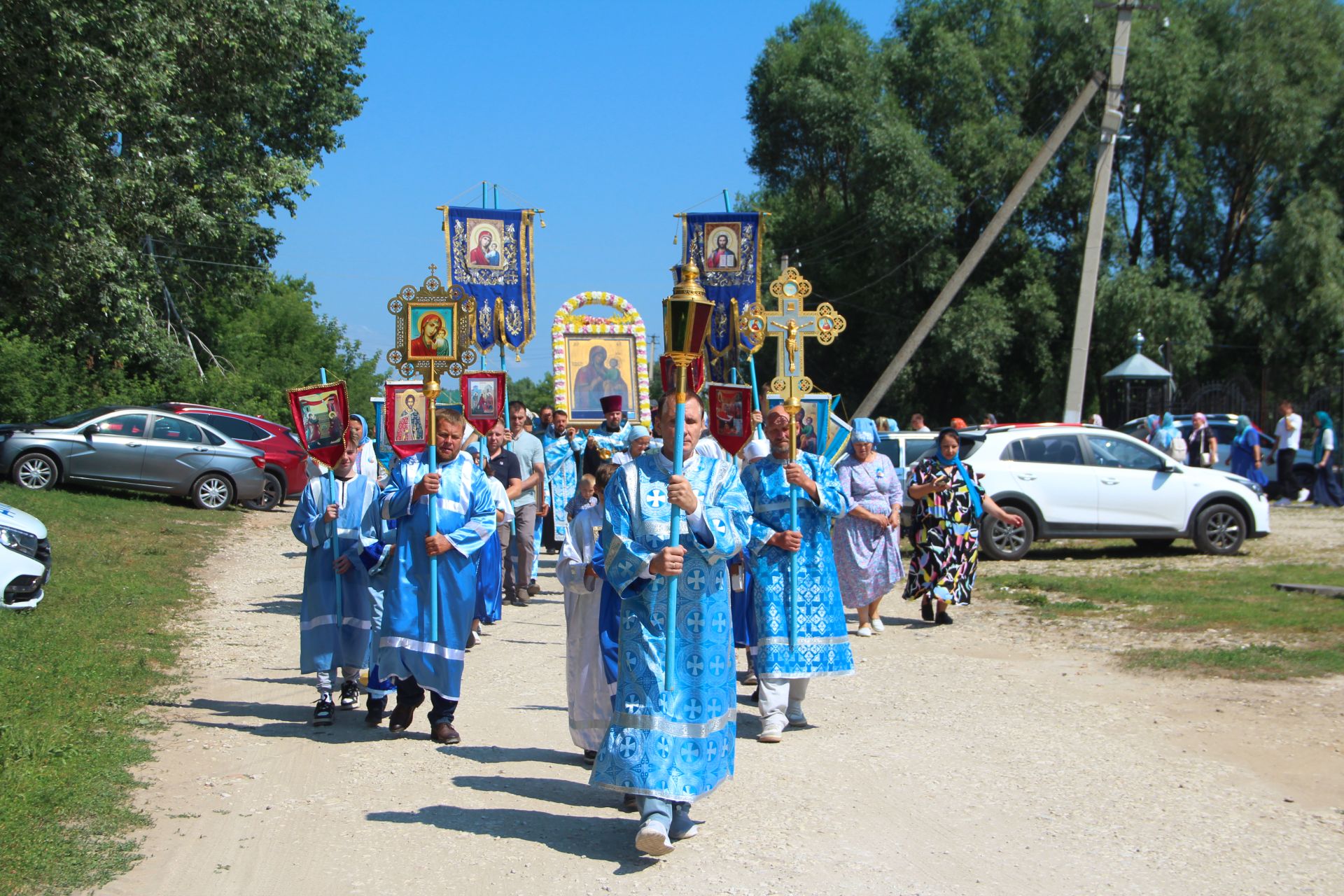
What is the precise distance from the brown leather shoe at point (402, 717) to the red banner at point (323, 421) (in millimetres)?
1691

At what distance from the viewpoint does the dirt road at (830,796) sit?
5168 mm

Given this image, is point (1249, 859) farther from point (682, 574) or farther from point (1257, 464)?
point (1257, 464)

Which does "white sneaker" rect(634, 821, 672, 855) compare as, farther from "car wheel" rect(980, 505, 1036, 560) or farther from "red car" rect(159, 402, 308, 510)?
"red car" rect(159, 402, 308, 510)

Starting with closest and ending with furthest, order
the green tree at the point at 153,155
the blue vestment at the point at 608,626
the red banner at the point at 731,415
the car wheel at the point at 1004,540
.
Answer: the blue vestment at the point at 608,626
the red banner at the point at 731,415
the green tree at the point at 153,155
the car wheel at the point at 1004,540

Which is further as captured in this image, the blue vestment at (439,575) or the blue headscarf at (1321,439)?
the blue headscarf at (1321,439)

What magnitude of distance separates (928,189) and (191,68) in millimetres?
19842

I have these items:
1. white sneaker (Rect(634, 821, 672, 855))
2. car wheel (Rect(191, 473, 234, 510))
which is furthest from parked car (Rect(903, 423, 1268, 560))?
car wheel (Rect(191, 473, 234, 510))

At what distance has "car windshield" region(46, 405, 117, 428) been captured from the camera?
21.4 metres

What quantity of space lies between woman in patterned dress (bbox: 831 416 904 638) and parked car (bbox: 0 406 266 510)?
14296 mm

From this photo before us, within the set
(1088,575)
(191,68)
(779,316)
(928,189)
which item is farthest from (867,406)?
(779,316)

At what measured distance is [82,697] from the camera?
8.04 m

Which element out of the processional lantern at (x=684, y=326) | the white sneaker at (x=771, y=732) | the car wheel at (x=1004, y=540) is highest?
the processional lantern at (x=684, y=326)

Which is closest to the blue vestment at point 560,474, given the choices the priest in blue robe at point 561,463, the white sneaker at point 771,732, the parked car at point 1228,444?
the priest in blue robe at point 561,463

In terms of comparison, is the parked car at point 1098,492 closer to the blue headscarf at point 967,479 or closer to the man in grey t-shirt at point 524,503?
the blue headscarf at point 967,479
